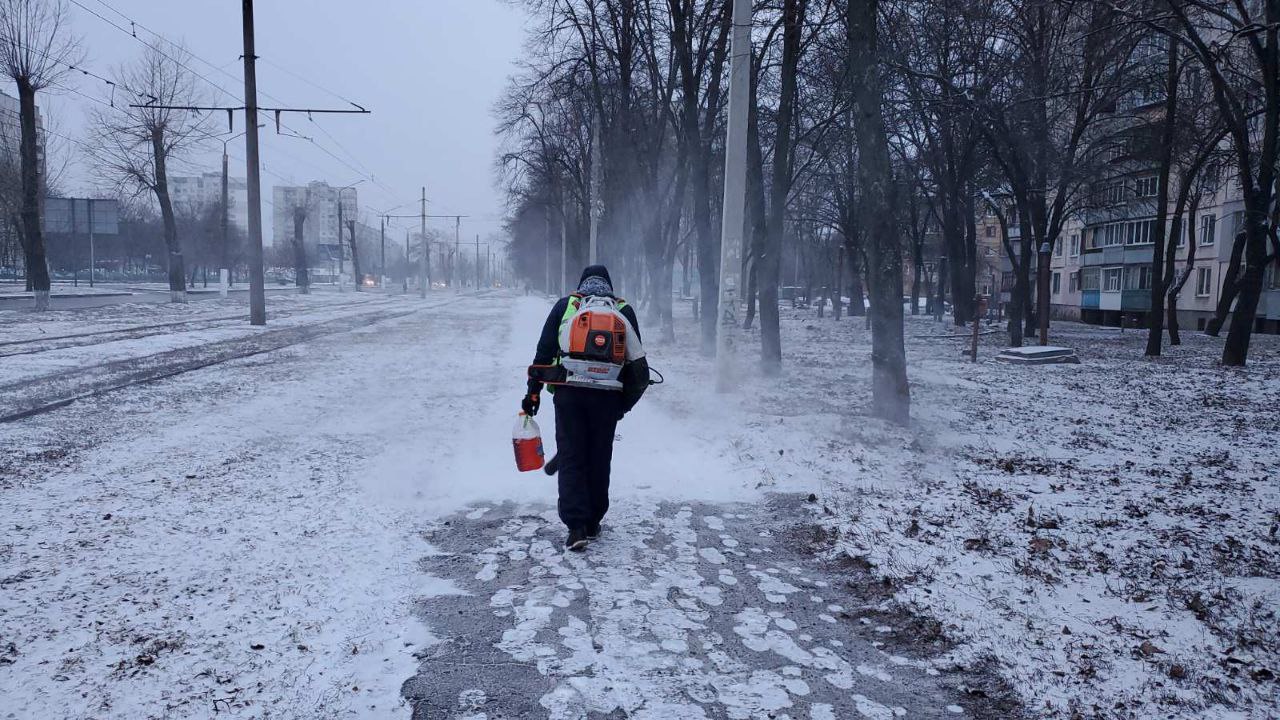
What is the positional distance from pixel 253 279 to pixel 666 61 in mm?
12754

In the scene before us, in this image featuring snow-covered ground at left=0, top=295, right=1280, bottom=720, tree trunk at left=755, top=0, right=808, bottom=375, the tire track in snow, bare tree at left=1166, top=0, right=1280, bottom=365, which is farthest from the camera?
bare tree at left=1166, top=0, right=1280, bottom=365

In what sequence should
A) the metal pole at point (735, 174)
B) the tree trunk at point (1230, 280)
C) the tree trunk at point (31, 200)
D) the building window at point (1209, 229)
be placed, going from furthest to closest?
the building window at point (1209, 229) → the tree trunk at point (31, 200) → the tree trunk at point (1230, 280) → the metal pole at point (735, 174)

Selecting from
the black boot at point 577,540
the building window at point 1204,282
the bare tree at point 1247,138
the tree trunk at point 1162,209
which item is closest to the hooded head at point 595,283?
the black boot at point 577,540

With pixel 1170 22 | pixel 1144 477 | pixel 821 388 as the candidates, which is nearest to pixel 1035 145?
pixel 1170 22

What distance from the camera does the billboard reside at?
46.9 m

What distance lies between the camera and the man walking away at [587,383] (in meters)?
5.05

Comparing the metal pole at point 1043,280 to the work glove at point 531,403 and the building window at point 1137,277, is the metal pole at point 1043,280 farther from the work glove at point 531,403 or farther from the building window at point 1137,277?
the building window at point 1137,277

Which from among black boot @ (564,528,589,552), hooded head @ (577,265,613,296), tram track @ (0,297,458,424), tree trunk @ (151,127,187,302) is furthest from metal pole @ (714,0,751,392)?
tree trunk @ (151,127,187,302)

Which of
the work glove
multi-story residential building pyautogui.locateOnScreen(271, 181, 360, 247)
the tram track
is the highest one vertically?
multi-story residential building pyautogui.locateOnScreen(271, 181, 360, 247)

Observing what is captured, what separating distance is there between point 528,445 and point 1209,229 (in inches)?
1869

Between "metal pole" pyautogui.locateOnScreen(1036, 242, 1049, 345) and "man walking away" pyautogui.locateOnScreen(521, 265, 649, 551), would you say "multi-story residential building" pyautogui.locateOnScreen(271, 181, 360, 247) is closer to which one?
"metal pole" pyautogui.locateOnScreen(1036, 242, 1049, 345)

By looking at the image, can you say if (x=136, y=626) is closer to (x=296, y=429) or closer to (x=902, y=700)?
(x=902, y=700)

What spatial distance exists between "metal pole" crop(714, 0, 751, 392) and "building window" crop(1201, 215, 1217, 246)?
39.7 meters

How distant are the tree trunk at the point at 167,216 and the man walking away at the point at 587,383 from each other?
34.2 m
